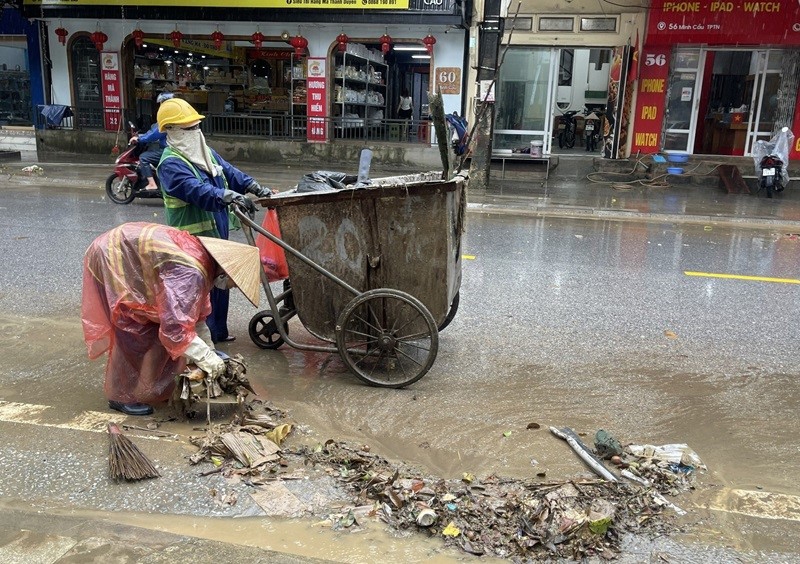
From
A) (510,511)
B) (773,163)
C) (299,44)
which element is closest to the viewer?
(510,511)

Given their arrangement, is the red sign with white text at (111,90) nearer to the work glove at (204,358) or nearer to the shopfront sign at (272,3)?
the shopfront sign at (272,3)

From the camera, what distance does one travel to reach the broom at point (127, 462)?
10.1 ft

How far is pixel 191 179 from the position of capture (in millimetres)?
4180

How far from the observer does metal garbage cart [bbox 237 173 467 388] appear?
4031 millimetres

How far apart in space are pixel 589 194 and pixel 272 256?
10080 millimetres

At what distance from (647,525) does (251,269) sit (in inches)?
93.6

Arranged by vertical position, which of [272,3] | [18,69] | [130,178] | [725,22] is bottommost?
[130,178]

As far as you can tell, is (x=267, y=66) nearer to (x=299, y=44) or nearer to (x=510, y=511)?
(x=299, y=44)

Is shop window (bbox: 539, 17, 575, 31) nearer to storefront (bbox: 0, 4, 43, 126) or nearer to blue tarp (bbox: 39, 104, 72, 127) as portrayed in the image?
blue tarp (bbox: 39, 104, 72, 127)

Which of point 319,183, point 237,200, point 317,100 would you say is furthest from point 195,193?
point 317,100

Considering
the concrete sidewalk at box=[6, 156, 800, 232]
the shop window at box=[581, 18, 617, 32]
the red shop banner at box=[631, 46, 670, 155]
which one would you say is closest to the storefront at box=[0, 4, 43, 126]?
the concrete sidewalk at box=[6, 156, 800, 232]

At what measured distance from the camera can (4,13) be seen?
17.9 metres

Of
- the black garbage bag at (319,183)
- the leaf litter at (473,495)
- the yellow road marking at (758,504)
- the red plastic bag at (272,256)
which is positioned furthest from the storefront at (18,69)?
the yellow road marking at (758,504)

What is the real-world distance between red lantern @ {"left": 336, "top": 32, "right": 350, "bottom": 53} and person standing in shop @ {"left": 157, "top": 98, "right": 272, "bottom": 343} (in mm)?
11764
